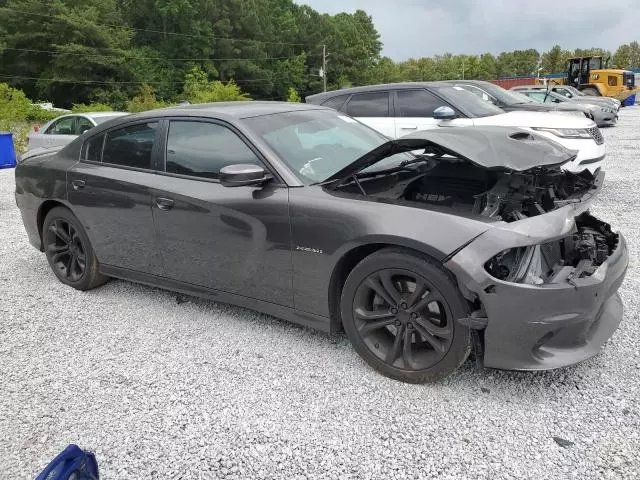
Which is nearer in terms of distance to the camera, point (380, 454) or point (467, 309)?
point (380, 454)

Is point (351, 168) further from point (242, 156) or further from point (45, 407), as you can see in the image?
point (45, 407)

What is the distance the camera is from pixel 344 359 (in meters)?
3.02

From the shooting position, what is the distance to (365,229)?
8.73ft

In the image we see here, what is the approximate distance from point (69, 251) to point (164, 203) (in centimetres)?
147

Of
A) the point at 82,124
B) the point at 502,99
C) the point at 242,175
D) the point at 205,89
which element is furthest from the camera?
the point at 205,89

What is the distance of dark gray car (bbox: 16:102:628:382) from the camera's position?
2.41 meters

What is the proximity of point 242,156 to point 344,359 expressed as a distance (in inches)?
55.4

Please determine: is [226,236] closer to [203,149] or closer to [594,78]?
[203,149]

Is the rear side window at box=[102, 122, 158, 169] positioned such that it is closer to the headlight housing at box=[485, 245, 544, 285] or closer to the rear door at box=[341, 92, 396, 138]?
the headlight housing at box=[485, 245, 544, 285]

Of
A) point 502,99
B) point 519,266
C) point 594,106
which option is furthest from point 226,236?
point 594,106

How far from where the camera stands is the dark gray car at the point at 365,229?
2.41m

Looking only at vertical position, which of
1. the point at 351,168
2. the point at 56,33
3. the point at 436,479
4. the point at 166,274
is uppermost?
the point at 56,33

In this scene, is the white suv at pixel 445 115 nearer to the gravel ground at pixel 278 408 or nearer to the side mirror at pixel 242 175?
the gravel ground at pixel 278 408

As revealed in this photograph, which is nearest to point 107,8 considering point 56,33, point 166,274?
point 56,33
